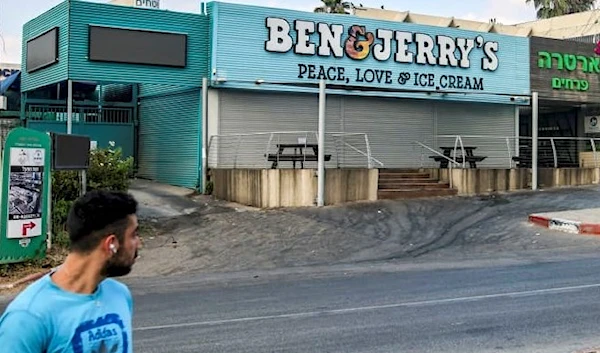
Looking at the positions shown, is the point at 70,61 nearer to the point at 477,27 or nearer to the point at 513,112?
the point at 513,112

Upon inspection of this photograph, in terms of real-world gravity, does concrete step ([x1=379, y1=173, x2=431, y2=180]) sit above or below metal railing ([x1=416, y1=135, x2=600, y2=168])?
below

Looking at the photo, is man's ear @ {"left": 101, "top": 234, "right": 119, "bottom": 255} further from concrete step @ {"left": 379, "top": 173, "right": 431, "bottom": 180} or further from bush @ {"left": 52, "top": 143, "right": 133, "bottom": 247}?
concrete step @ {"left": 379, "top": 173, "right": 431, "bottom": 180}

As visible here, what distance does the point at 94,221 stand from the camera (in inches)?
101

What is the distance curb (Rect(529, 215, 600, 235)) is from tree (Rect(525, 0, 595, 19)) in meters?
43.8

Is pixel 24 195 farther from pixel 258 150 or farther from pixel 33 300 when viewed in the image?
pixel 33 300

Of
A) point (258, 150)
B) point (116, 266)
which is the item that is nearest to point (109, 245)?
point (116, 266)

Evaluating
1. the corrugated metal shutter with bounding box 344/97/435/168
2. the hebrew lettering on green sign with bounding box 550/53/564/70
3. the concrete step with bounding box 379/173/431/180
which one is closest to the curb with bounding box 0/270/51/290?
the concrete step with bounding box 379/173/431/180

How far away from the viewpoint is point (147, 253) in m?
14.8

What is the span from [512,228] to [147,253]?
8.90m


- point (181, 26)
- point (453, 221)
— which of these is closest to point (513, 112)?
point (453, 221)

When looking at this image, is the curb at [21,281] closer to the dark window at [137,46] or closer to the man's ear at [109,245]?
the dark window at [137,46]

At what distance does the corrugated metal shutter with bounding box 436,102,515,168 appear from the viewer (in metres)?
26.7

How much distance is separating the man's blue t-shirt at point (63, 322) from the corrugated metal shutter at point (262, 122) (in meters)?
18.9

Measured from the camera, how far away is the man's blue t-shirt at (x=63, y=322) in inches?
91.3
